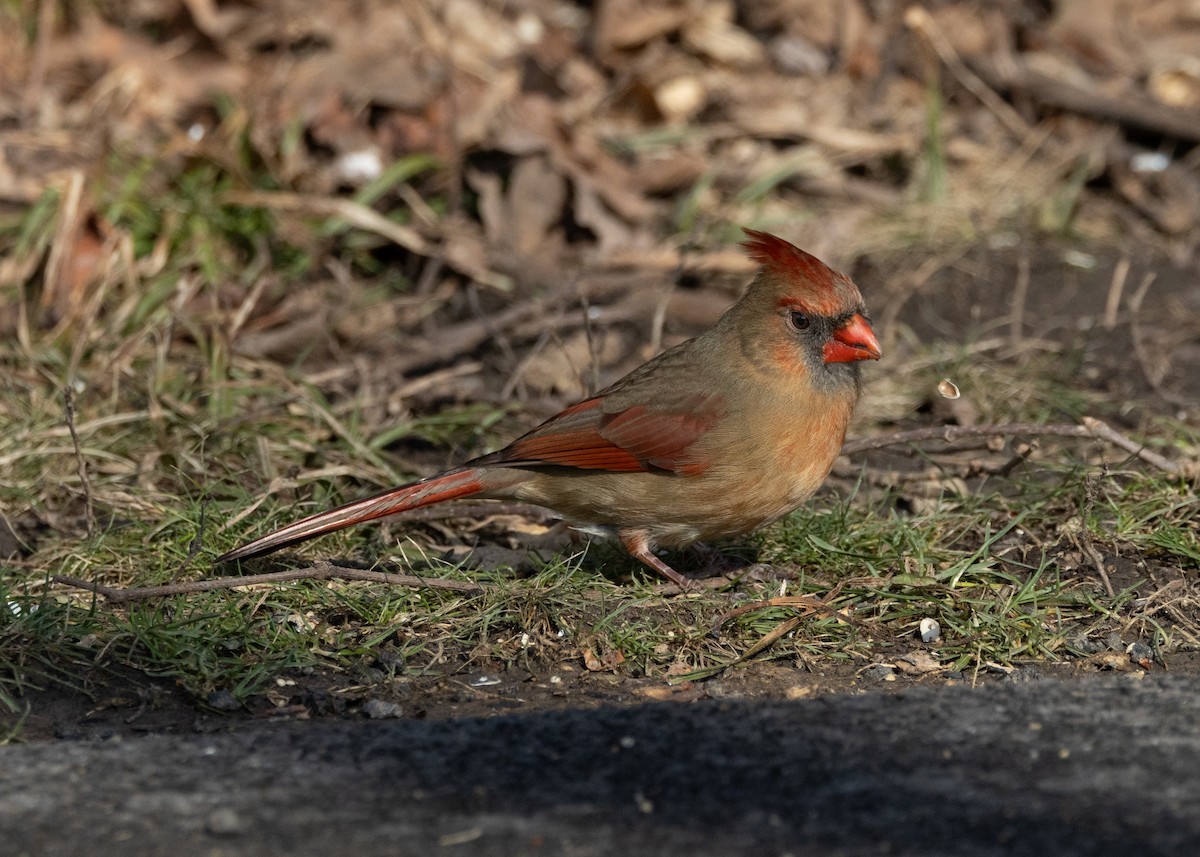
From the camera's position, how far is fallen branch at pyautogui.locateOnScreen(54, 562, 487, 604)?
11.6 feet

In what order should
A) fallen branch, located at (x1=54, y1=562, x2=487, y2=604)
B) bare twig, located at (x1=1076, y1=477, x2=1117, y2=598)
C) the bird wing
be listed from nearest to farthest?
fallen branch, located at (x1=54, y1=562, x2=487, y2=604) < bare twig, located at (x1=1076, y1=477, x2=1117, y2=598) < the bird wing

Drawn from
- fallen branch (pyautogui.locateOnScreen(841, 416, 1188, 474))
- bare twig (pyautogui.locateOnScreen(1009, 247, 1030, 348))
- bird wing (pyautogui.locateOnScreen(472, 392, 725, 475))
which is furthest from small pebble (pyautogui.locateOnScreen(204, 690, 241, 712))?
bare twig (pyautogui.locateOnScreen(1009, 247, 1030, 348))

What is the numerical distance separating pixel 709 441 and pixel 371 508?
2.86ft

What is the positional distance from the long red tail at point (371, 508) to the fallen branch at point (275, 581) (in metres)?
0.07

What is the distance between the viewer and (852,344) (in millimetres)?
3947

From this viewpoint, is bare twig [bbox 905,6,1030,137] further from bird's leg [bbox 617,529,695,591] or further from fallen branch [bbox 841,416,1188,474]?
bird's leg [bbox 617,529,695,591]

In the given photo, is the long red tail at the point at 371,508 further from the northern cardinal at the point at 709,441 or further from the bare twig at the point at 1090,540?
the bare twig at the point at 1090,540

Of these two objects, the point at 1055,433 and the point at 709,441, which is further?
the point at 1055,433

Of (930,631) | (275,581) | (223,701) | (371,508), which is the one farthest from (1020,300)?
(223,701)

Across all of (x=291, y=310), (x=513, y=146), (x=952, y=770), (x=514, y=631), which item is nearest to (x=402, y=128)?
(x=513, y=146)

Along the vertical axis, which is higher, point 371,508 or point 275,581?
point 371,508

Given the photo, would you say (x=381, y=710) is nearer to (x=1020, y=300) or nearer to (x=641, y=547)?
(x=641, y=547)

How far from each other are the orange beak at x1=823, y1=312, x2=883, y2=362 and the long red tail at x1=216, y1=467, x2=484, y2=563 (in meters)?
0.98

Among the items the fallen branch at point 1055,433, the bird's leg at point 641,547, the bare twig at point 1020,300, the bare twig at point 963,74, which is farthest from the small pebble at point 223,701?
the bare twig at point 963,74
